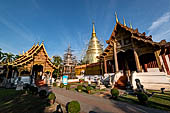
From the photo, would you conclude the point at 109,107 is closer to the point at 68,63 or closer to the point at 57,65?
the point at 57,65

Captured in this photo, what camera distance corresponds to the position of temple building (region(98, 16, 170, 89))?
9.29 metres

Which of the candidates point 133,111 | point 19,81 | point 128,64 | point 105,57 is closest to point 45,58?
point 19,81

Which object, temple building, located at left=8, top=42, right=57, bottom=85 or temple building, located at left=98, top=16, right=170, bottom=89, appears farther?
temple building, located at left=8, top=42, right=57, bottom=85

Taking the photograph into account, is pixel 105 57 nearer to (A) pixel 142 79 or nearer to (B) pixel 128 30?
(B) pixel 128 30

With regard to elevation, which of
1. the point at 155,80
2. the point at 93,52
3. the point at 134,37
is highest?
the point at 93,52

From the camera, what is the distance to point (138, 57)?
12.2 m

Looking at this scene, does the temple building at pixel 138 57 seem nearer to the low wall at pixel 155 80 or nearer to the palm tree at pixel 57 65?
the low wall at pixel 155 80

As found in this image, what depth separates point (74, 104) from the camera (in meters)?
3.45

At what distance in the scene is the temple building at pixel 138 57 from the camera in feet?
30.5

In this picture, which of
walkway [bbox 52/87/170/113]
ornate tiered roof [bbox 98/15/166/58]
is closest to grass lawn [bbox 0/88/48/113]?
walkway [bbox 52/87/170/113]

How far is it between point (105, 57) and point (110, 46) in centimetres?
231

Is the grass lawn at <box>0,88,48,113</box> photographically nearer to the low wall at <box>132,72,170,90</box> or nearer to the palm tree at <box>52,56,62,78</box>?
the low wall at <box>132,72,170,90</box>

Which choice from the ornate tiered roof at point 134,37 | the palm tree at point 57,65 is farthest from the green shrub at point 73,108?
the palm tree at point 57,65

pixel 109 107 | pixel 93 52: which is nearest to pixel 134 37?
pixel 109 107
